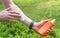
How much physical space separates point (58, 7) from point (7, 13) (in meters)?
3.89

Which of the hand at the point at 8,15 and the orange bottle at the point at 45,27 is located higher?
the hand at the point at 8,15

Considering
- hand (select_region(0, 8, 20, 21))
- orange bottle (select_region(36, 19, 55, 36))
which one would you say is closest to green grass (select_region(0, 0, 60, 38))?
orange bottle (select_region(36, 19, 55, 36))

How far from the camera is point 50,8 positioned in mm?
7363

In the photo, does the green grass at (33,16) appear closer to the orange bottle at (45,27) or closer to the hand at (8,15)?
the orange bottle at (45,27)

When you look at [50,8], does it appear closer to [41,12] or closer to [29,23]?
[41,12]

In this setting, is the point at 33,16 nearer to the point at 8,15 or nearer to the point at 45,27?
the point at 45,27

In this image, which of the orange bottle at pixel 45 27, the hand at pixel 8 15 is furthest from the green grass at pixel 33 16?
the hand at pixel 8 15

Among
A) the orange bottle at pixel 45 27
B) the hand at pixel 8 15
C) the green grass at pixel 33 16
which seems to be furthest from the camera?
the green grass at pixel 33 16

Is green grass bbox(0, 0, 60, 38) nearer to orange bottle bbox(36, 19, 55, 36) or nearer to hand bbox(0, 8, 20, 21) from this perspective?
orange bottle bbox(36, 19, 55, 36)

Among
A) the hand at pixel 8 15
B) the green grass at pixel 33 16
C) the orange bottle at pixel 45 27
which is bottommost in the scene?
the green grass at pixel 33 16

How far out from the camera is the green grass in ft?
16.0

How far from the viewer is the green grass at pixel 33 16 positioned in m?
4.86

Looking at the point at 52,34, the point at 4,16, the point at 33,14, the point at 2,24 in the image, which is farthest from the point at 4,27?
the point at 33,14

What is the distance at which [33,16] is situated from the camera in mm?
6699
